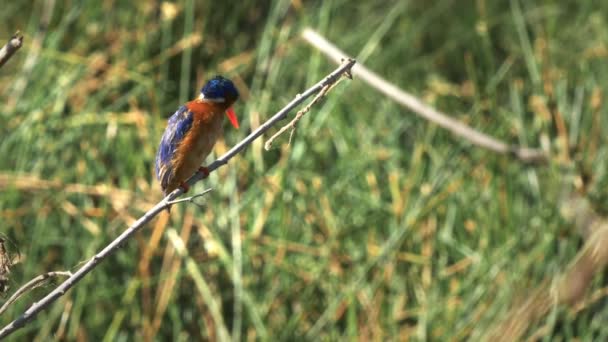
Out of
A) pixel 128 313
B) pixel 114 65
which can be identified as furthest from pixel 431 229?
pixel 114 65

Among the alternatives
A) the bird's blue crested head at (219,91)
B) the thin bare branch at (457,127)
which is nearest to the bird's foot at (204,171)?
the bird's blue crested head at (219,91)

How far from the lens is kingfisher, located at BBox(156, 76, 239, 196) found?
1917 millimetres

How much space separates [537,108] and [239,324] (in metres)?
1.31

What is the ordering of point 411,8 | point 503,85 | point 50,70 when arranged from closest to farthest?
point 50,70
point 503,85
point 411,8

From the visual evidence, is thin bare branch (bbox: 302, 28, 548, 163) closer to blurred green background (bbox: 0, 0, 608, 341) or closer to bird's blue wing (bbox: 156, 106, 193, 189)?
blurred green background (bbox: 0, 0, 608, 341)

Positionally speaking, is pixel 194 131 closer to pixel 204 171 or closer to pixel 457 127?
pixel 204 171

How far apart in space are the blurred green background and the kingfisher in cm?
103

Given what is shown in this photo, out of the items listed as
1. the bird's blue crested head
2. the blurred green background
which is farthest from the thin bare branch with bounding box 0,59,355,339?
the blurred green background

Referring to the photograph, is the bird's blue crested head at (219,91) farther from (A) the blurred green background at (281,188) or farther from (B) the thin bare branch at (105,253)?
(A) the blurred green background at (281,188)

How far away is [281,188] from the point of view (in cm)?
318

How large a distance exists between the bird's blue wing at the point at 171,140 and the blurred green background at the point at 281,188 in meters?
1.00

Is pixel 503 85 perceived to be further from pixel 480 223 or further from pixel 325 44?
pixel 325 44

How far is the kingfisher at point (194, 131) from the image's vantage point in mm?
1917

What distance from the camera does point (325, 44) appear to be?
2887 mm
